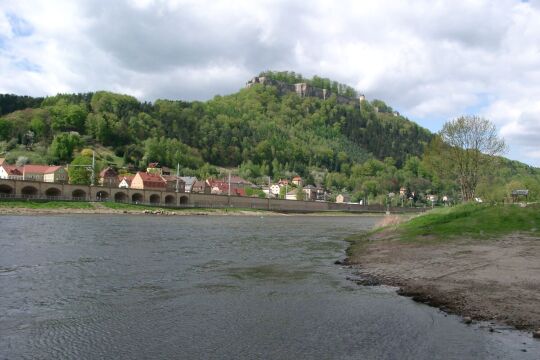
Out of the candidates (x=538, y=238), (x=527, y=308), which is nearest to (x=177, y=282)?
(x=527, y=308)

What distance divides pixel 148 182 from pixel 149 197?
1679 cm

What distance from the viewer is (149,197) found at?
120 metres

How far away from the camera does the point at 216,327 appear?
1257 centimetres

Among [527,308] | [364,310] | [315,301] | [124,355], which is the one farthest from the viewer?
[315,301]

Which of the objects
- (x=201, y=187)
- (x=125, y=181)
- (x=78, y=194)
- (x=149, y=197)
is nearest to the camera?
(x=78, y=194)

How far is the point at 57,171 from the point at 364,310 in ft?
441

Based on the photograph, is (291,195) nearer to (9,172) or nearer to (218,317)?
(9,172)

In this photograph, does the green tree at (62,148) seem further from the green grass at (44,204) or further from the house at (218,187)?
the green grass at (44,204)

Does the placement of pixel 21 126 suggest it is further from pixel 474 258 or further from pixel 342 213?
pixel 474 258

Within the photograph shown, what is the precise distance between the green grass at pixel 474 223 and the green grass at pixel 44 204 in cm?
6901

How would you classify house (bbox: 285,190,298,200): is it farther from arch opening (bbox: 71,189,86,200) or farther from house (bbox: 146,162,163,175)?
arch opening (bbox: 71,189,86,200)

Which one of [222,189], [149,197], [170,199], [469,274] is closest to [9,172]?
[149,197]

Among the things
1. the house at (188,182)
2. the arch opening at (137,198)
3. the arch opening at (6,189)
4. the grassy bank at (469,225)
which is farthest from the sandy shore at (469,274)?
the house at (188,182)

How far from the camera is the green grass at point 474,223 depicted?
104 ft
